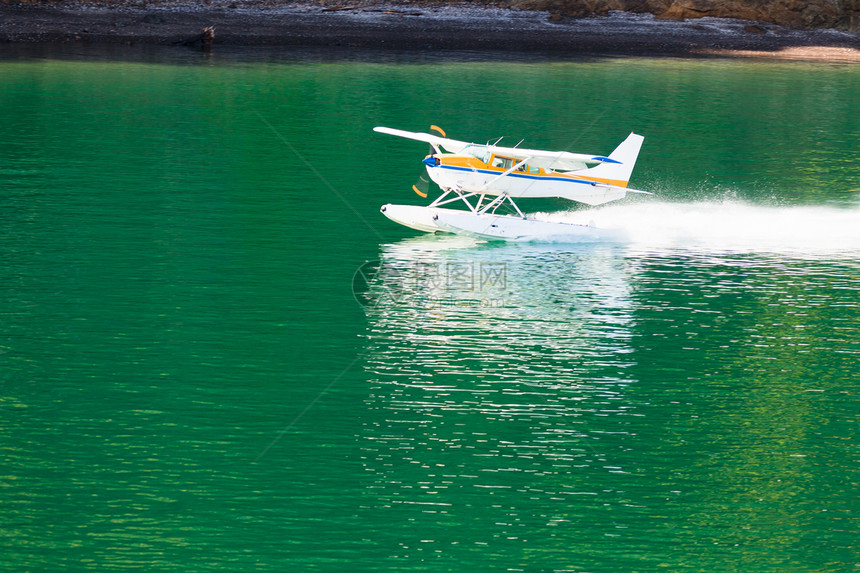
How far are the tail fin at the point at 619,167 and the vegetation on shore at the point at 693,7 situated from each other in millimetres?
53784

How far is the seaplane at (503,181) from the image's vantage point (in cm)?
3147

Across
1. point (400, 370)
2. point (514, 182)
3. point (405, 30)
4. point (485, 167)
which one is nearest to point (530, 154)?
point (514, 182)

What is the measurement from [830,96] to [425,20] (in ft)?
101

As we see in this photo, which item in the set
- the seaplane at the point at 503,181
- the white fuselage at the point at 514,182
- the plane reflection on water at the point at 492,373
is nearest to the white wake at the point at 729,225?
the white fuselage at the point at 514,182

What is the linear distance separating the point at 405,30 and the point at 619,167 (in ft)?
164

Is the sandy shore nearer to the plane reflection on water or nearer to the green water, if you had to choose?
the green water

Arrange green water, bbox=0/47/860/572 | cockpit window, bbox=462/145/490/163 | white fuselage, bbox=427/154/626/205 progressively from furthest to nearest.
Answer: white fuselage, bbox=427/154/626/205 < cockpit window, bbox=462/145/490/163 < green water, bbox=0/47/860/572

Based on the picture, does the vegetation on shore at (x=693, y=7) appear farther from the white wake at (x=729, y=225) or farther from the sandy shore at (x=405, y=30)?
the white wake at (x=729, y=225)

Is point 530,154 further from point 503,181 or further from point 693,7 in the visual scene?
point 693,7

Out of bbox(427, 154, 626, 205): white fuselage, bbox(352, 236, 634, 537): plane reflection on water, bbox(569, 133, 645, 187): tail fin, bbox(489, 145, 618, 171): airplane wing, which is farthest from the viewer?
bbox(569, 133, 645, 187): tail fin

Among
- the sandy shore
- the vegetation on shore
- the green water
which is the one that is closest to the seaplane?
the green water

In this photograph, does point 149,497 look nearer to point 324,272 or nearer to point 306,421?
point 306,421

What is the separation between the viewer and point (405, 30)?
78812 millimetres

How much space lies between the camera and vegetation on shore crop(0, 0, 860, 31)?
81.0m
